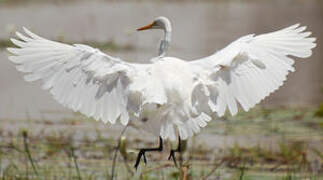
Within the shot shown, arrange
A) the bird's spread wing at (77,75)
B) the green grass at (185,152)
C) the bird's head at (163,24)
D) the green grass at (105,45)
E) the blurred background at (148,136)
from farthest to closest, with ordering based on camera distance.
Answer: the green grass at (105,45), the blurred background at (148,136), the green grass at (185,152), the bird's head at (163,24), the bird's spread wing at (77,75)

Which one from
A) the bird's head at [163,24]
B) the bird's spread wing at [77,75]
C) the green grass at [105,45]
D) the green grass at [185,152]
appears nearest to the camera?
the bird's spread wing at [77,75]

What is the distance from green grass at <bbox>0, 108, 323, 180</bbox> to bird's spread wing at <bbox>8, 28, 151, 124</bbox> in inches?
23.5

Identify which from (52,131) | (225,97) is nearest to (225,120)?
(52,131)

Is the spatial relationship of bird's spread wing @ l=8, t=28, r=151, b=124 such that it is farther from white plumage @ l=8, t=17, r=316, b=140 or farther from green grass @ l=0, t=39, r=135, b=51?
green grass @ l=0, t=39, r=135, b=51

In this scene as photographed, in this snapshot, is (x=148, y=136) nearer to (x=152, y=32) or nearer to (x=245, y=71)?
(x=245, y=71)

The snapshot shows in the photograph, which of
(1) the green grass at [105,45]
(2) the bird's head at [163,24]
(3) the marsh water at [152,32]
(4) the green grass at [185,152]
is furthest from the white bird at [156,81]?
(1) the green grass at [105,45]

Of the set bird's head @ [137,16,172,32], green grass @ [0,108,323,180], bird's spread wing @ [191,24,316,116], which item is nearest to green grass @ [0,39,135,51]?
green grass @ [0,108,323,180]

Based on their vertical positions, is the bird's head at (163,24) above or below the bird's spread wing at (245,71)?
above

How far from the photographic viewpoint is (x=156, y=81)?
169 inches

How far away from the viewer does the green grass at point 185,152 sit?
5723 millimetres

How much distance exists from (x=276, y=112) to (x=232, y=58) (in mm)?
3987

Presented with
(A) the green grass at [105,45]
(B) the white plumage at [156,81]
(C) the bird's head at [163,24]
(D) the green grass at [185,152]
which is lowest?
(D) the green grass at [185,152]

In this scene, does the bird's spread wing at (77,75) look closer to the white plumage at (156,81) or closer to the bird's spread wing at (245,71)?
the white plumage at (156,81)

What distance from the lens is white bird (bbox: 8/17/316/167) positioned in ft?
14.0
